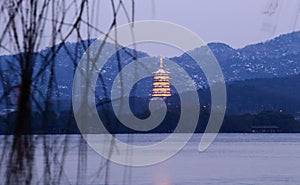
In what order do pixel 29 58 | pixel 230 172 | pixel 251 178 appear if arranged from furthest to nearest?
pixel 230 172
pixel 251 178
pixel 29 58

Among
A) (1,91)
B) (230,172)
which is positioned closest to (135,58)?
(1,91)

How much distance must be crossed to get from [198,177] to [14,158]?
38.0 m

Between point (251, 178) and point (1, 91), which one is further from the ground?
point (1, 91)

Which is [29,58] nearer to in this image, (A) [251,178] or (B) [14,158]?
(B) [14,158]

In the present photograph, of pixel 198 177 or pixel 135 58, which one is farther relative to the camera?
pixel 198 177

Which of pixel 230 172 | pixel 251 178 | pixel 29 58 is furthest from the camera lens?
pixel 230 172

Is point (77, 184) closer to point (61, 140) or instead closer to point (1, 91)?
point (61, 140)

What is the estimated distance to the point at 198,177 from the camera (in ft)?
131

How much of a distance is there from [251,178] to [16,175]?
123 feet

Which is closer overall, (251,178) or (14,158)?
(14,158)

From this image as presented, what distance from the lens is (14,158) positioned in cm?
209

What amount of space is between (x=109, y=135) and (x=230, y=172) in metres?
43.0

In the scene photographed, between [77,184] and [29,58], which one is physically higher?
[29,58]

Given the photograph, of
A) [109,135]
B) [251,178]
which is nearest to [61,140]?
[109,135]
